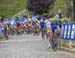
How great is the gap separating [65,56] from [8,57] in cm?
276

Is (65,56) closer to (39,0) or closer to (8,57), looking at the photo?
(8,57)

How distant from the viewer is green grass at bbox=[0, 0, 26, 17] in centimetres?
8006

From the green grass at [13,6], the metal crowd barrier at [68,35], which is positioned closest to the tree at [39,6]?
the green grass at [13,6]

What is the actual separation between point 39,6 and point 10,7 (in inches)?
381

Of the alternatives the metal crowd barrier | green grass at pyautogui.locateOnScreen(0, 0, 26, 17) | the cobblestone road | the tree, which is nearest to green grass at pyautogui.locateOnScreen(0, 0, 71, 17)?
green grass at pyautogui.locateOnScreen(0, 0, 26, 17)

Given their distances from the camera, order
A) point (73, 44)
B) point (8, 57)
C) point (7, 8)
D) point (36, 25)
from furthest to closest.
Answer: point (7, 8), point (36, 25), point (73, 44), point (8, 57)

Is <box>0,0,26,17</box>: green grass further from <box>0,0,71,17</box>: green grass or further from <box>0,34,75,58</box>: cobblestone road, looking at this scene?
<box>0,34,75,58</box>: cobblestone road

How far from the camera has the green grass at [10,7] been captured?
80062mm

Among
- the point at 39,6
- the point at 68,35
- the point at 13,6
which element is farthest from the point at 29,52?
the point at 13,6

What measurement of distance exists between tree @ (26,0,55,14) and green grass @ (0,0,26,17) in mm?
5064

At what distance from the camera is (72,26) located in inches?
961

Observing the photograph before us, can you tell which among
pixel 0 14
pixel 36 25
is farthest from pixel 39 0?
pixel 36 25

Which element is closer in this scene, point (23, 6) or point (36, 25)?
point (36, 25)

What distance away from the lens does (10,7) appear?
83.4 metres
